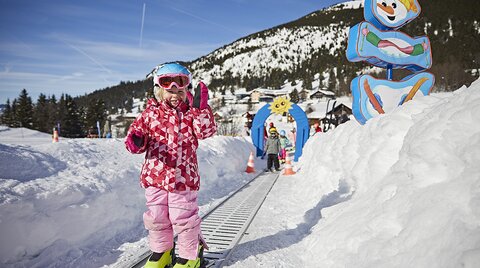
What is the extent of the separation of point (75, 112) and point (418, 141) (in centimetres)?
5085

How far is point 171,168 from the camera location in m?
2.53

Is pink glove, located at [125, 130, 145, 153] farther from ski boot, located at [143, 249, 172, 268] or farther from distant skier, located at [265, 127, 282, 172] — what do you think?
distant skier, located at [265, 127, 282, 172]

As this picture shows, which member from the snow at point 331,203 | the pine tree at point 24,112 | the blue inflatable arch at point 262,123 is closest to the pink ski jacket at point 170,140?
the snow at point 331,203

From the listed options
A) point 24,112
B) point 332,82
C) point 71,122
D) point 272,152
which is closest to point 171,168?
point 272,152

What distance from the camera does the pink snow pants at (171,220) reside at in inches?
99.1

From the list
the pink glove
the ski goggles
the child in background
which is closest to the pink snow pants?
the pink glove

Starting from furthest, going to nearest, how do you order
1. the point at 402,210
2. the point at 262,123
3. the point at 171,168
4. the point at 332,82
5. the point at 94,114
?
1. the point at 332,82
2. the point at 94,114
3. the point at 262,123
4. the point at 171,168
5. the point at 402,210

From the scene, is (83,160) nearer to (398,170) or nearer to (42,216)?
(42,216)

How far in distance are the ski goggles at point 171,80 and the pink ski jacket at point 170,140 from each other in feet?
0.64

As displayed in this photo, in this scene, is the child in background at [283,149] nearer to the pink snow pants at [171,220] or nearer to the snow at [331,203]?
the snow at [331,203]

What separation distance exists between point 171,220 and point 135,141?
2.52ft

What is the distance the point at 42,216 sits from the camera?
9.80 ft

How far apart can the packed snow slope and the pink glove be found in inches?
57.5

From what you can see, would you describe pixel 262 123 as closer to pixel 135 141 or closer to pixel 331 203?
pixel 331 203
